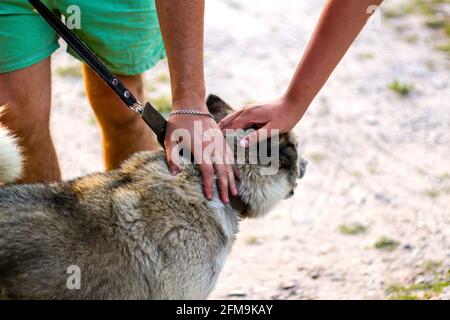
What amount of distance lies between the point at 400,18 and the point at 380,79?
130cm

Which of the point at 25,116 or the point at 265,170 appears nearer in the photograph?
the point at 265,170

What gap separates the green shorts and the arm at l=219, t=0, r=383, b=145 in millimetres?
768

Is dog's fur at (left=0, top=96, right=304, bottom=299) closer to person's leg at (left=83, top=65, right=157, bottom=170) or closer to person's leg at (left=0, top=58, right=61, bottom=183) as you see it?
person's leg at (left=0, top=58, right=61, bottom=183)

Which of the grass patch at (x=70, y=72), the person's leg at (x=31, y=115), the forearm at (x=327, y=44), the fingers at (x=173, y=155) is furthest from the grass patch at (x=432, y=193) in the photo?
the grass patch at (x=70, y=72)

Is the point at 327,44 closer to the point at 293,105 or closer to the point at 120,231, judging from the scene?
the point at 293,105

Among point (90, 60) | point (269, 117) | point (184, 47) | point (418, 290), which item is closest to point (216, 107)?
point (269, 117)

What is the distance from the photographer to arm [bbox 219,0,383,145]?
3.08 m

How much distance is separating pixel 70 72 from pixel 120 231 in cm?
424

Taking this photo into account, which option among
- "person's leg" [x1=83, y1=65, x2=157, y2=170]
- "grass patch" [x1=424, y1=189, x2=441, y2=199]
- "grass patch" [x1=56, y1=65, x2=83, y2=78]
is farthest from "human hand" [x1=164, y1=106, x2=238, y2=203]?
"grass patch" [x1=56, y1=65, x2=83, y2=78]

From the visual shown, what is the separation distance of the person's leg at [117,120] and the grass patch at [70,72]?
8.59ft

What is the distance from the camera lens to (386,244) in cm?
448
